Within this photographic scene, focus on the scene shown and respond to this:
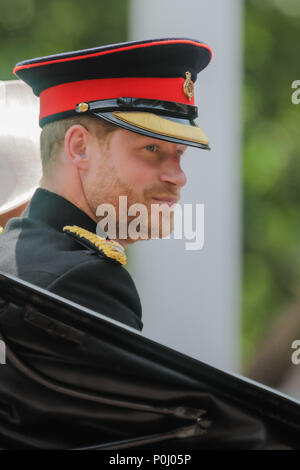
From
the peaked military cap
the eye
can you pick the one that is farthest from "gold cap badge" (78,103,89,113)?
the eye

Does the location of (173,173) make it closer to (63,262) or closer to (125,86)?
(125,86)

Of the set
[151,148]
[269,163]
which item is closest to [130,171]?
[151,148]

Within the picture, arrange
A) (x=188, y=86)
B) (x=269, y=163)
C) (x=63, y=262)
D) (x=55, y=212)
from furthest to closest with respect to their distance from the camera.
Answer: (x=269, y=163) < (x=188, y=86) < (x=55, y=212) < (x=63, y=262)

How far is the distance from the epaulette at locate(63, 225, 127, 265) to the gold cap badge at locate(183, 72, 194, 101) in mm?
397

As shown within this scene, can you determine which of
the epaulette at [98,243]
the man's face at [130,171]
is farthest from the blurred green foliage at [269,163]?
the epaulette at [98,243]

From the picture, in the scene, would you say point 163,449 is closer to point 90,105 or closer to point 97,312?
point 97,312

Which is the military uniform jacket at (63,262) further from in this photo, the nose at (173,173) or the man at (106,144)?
the nose at (173,173)

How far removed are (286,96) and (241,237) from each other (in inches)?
14.8

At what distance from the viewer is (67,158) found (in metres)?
1.58

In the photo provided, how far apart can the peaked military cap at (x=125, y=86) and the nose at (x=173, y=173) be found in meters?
0.05

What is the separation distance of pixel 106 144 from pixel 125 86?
14 centimetres

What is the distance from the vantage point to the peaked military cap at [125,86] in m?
1.58

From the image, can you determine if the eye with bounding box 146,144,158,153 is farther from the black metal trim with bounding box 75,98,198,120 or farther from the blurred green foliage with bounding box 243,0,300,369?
the blurred green foliage with bounding box 243,0,300,369

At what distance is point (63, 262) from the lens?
1.45 meters
